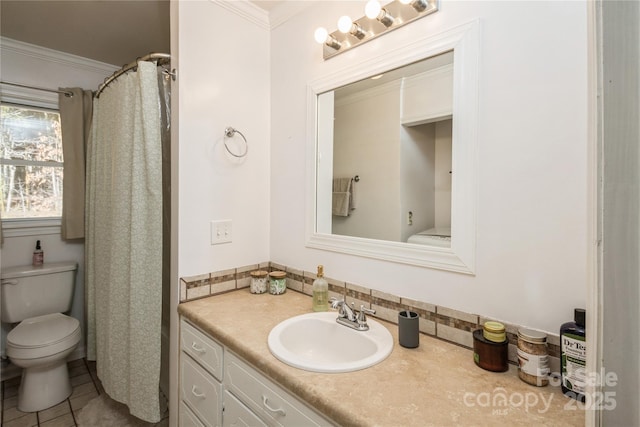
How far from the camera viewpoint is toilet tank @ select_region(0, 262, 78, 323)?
6.38 feet

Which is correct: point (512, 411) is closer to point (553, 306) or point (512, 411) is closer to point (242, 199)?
point (553, 306)

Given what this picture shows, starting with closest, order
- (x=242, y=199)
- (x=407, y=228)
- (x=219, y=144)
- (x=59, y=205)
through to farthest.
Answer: (x=407, y=228)
(x=219, y=144)
(x=242, y=199)
(x=59, y=205)

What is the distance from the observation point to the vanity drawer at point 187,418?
4.17ft

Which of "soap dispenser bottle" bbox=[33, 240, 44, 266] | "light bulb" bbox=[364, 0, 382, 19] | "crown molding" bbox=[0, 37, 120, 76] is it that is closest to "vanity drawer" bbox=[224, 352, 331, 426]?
"light bulb" bbox=[364, 0, 382, 19]

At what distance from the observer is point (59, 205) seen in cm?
229

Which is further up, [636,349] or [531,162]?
[531,162]

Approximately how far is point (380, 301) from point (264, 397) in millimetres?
565

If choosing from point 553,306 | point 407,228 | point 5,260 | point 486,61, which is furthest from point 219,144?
point 5,260

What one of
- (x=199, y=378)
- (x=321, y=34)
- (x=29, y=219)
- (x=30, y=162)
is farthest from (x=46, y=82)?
(x=199, y=378)

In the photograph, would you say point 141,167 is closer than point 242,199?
Yes

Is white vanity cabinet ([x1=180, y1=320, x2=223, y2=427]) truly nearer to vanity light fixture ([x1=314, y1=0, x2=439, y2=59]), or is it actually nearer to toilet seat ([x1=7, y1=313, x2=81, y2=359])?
toilet seat ([x1=7, y1=313, x2=81, y2=359])

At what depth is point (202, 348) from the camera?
1.23 metres

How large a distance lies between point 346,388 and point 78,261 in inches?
99.2

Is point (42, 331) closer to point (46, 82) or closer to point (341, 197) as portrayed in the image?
point (46, 82)
